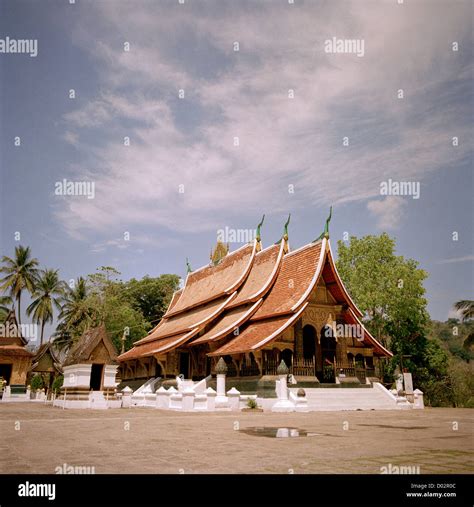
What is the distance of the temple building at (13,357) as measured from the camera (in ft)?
110

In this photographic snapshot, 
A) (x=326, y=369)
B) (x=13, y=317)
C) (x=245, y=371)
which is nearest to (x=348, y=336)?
(x=326, y=369)

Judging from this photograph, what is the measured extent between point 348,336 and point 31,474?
1949 centimetres

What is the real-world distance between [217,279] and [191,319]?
318cm

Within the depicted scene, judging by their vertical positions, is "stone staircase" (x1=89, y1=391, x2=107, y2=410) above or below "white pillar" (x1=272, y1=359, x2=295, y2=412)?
below

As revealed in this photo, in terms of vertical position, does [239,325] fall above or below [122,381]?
above

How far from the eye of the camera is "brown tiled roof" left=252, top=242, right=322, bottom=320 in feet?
67.2

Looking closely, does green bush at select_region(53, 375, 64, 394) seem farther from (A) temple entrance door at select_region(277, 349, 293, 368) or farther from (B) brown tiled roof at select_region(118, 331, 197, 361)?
(A) temple entrance door at select_region(277, 349, 293, 368)

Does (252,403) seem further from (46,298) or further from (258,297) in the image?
(46,298)

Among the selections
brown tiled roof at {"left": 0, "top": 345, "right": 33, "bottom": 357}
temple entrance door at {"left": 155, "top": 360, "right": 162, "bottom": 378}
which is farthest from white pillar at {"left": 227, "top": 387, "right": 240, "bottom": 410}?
brown tiled roof at {"left": 0, "top": 345, "right": 33, "bottom": 357}

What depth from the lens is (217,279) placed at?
2936 centimetres

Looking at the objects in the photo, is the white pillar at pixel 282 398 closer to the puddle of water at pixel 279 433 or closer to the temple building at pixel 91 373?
the puddle of water at pixel 279 433

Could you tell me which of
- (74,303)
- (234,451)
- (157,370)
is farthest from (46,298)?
(234,451)
